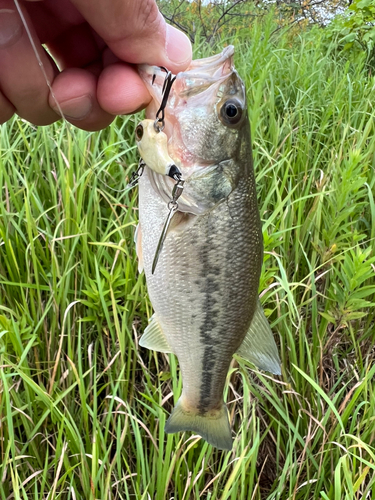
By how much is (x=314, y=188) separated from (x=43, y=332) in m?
1.56

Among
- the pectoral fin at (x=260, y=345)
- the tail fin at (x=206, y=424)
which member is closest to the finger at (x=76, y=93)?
the pectoral fin at (x=260, y=345)

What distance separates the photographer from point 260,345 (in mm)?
1178

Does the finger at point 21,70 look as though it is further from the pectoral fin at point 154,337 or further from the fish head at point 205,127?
the pectoral fin at point 154,337

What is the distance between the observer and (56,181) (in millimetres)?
1851

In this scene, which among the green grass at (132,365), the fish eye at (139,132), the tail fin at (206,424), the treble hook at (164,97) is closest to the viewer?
the treble hook at (164,97)

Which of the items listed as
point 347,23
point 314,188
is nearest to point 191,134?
point 314,188

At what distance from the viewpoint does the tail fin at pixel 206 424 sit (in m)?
1.14

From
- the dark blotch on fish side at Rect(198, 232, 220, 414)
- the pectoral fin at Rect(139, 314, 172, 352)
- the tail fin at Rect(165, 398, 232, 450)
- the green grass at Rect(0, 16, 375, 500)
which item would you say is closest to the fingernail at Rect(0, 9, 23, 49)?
the green grass at Rect(0, 16, 375, 500)

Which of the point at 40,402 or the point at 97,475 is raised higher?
the point at 40,402

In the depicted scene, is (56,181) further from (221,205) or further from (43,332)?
(221,205)

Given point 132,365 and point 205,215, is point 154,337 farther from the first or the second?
point 132,365

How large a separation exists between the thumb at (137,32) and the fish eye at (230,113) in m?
0.17

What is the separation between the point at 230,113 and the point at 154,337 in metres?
0.70

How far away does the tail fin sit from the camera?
3.74 ft
